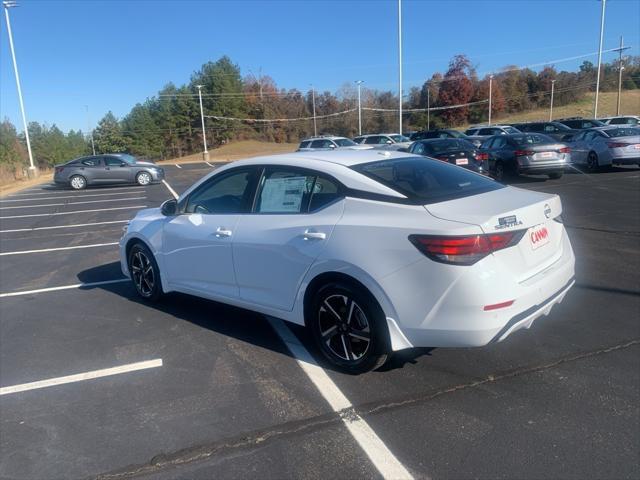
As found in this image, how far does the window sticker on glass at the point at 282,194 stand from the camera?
4.05 meters

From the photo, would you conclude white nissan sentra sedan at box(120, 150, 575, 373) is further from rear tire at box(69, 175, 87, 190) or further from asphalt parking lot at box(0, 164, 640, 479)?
rear tire at box(69, 175, 87, 190)

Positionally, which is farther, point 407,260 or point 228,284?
point 228,284

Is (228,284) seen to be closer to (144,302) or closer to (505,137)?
(144,302)

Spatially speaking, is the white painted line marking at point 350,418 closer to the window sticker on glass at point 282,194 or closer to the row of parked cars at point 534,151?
the window sticker on glass at point 282,194

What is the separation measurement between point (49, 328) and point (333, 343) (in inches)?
125

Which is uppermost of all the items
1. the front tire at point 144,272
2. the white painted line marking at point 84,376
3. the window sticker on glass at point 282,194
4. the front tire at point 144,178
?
the window sticker on glass at point 282,194

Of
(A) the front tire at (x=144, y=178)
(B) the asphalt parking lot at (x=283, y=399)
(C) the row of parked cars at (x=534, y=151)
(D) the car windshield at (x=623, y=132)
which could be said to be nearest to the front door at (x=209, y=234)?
(B) the asphalt parking lot at (x=283, y=399)

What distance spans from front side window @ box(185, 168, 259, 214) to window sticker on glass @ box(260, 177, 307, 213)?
18cm

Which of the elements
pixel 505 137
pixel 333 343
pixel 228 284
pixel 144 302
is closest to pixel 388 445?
pixel 333 343

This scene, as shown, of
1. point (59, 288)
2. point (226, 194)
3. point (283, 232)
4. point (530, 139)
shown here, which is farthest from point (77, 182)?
point (283, 232)

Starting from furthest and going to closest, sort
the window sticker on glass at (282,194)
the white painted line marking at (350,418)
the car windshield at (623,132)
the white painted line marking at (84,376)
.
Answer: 1. the car windshield at (623,132)
2. the window sticker on glass at (282,194)
3. the white painted line marking at (84,376)
4. the white painted line marking at (350,418)

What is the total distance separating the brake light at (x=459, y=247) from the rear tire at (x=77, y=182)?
24312 millimetres

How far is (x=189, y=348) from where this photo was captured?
175 inches

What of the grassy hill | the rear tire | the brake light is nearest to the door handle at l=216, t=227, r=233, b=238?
the brake light
